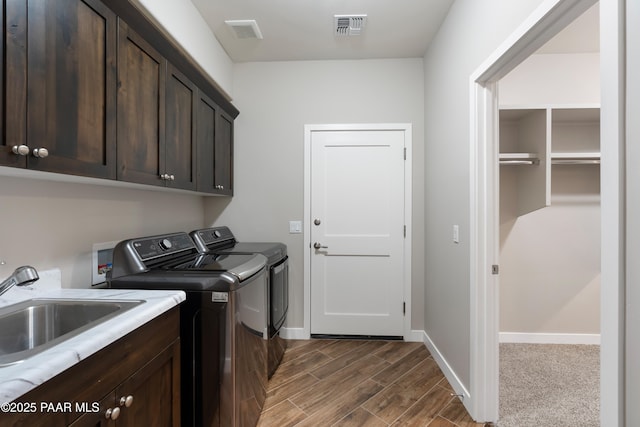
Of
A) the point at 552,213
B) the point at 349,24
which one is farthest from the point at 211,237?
the point at 552,213

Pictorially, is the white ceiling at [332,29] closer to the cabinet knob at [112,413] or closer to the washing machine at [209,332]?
the washing machine at [209,332]

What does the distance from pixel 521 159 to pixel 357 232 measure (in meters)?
1.49

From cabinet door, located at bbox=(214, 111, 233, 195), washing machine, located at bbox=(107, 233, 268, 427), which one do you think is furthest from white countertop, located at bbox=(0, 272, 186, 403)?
cabinet door, located at bbox=(214, 111, 233, 195)

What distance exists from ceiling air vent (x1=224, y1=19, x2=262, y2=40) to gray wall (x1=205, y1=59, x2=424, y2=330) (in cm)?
46

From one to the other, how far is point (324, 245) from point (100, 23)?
220 centimetres

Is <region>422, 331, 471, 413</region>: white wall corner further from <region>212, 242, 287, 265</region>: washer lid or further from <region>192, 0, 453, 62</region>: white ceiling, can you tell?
<region>192, 0, 453, 62</region>: white ceiling

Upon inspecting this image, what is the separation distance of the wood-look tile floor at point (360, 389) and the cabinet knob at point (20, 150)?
1737 millimetres

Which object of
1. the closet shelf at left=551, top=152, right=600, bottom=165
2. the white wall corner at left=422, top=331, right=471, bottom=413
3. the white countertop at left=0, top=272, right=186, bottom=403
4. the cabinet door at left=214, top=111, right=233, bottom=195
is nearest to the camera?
the white countertop at left=0, top=272, right=186, bottom=403

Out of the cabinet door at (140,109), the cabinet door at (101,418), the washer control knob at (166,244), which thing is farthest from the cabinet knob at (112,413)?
the washer control knob at (166,244)

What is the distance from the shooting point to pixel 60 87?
1019mm

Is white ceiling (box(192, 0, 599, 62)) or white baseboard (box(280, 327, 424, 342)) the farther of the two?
white baseboard (box(280, 327, 424, 342))

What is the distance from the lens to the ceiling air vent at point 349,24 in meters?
2.18

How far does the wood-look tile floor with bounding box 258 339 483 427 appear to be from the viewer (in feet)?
5.74

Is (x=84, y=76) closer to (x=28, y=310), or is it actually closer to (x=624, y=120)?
(x=28, y=310)
